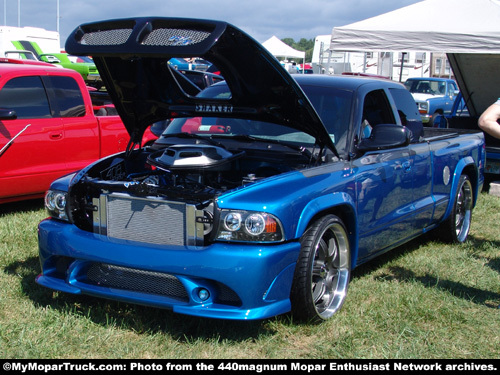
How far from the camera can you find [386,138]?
429 cm

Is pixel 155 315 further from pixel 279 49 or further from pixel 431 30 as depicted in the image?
pixel 279 49

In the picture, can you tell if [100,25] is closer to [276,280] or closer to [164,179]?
[164,179]

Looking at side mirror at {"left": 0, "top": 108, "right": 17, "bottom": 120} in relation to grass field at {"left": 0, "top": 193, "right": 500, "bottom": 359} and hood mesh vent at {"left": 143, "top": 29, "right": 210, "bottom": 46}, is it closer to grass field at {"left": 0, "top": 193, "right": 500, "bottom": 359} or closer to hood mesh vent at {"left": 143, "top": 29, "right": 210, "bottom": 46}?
grass field at {"left": 0, "top": 193, "right": 500, "bottom": 359}

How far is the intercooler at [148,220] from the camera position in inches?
135

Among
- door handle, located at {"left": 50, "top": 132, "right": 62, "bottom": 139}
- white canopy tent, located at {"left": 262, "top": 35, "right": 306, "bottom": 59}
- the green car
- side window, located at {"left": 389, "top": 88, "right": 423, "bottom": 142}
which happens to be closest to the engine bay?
side window, located at {"left": 389, "top": 88, "right": 423, "bottom": 142}

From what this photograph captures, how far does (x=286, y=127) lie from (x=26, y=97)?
367 cm

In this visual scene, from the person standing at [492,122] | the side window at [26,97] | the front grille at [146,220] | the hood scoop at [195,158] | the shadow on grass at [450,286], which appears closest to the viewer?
the front grille at [146,220]

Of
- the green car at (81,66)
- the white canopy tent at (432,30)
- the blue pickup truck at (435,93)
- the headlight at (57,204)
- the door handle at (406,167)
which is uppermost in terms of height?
the white canopy tent at (432,30)

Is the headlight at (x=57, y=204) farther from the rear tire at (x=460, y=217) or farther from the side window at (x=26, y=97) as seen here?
the rear tire at (x=460, y=217)

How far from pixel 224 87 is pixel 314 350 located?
2.29 m

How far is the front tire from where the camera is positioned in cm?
352

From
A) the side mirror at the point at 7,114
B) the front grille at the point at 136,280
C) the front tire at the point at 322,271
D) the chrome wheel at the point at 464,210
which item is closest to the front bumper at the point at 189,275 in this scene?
the front grille at the point at 136,280

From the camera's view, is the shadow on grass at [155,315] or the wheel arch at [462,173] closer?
the shadow on grass at [155,315]

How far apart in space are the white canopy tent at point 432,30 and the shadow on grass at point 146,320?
23.2 ft
